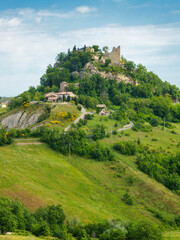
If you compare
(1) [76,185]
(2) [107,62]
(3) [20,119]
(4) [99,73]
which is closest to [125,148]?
(1) [76,185]

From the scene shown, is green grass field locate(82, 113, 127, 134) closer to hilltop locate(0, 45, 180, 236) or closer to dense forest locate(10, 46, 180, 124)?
hilltop locate(0, 45, 180, 236)

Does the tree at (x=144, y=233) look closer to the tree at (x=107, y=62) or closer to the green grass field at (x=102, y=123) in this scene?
the green grass field at (x=102, y=123)

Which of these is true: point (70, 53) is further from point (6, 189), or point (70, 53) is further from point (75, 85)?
point (6, 189)

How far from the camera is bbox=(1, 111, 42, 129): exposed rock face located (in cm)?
8307

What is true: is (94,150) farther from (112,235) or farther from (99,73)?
(99,73)

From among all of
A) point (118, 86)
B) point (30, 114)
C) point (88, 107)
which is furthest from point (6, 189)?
point (118, 86)

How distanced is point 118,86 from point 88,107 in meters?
26.3

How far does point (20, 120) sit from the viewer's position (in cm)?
8712

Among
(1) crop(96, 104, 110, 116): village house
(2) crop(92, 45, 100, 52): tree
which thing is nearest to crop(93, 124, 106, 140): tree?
(1) crop(96, 104, 110, 116): village house

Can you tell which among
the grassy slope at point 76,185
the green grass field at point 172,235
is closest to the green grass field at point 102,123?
the grassy slope at point 76,185

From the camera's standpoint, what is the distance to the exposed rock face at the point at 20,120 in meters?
83.1

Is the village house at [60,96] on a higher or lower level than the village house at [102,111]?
higher

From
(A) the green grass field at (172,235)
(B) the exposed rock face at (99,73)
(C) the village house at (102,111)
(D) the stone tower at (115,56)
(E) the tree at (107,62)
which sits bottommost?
(A) the green grass field at (172,235)

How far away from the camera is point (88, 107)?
9675cm
